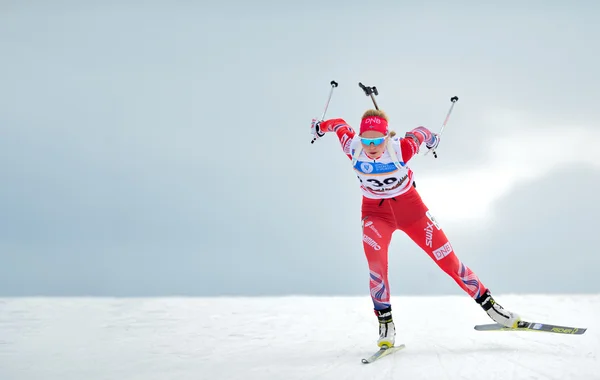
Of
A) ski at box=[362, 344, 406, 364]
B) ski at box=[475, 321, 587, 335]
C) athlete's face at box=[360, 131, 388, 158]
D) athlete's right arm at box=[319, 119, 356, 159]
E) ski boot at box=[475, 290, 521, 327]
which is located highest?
athlete's right arm at box=[319, 119, 356, 159]

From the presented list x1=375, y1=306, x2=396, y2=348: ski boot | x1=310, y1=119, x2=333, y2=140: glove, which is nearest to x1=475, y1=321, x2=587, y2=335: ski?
x1=375, y1=306, x2=396, y2=348: ski boot

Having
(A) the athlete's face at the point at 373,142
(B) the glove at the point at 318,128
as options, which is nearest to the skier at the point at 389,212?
(A) the athlete's face at the point at 373,142

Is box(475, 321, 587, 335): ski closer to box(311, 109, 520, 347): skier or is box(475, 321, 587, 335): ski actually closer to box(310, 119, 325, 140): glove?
box(311, 109, 520, 347): skier

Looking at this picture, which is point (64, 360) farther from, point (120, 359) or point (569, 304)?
point (569, 304)

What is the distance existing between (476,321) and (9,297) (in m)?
6.95

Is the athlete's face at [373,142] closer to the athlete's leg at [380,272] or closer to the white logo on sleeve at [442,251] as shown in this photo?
the athlete's leg at [380,272]

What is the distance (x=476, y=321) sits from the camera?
7965mm

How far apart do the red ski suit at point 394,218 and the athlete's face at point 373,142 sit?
8cm

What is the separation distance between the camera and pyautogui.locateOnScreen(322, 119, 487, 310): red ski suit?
20.1 ft

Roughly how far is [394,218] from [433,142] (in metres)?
0.83

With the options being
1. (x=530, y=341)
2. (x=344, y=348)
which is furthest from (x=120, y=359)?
(x=530, y=341)

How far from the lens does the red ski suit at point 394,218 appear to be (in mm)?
6133

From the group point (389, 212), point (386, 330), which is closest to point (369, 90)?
point (389, 212)

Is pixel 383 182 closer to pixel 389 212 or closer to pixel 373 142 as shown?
pixel 389 212
